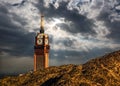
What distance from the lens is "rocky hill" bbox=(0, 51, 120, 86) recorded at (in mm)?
12062

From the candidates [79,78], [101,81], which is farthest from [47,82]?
[101,81]

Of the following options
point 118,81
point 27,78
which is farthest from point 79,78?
point 27,78

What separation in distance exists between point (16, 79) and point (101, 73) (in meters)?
3.60

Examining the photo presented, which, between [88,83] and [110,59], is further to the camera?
[110,59]

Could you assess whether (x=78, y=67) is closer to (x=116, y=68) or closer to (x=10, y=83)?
(x=116, y=68)

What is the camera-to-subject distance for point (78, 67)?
44.8 feet

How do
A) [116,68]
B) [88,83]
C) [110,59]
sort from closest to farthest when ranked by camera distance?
[88,83]
[116,68]
[110,59]

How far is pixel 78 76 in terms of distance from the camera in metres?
12.5

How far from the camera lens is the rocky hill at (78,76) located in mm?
12062

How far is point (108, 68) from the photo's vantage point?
502 inches

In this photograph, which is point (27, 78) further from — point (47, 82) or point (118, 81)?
point (118, 81)

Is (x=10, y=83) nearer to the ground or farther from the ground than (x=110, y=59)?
nearer to the ground

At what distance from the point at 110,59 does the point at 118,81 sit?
5.34 feet

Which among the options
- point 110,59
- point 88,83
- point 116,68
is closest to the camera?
point 88,83
